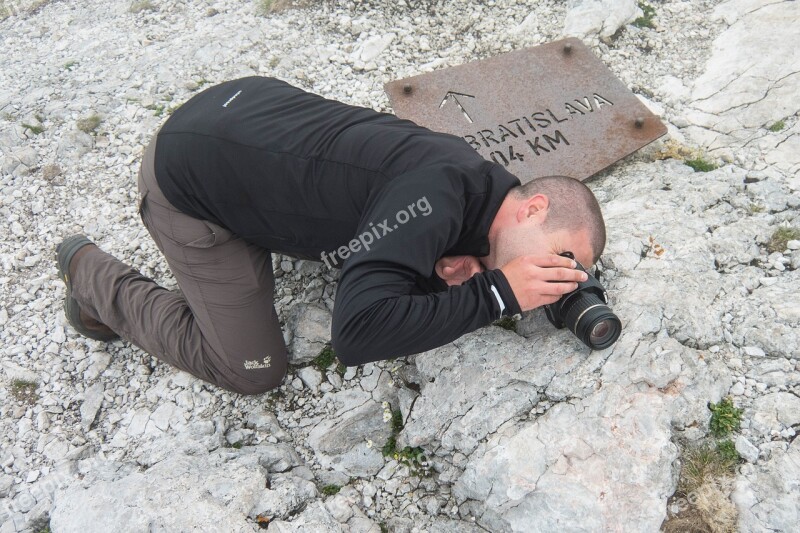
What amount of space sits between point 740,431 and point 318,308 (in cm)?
217

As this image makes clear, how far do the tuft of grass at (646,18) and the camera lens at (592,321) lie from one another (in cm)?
327

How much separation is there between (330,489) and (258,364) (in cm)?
73

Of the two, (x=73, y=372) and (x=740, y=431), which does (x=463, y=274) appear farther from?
(x=73, y=372)

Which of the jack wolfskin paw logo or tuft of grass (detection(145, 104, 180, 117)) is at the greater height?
tuft of grass (detection(145, 104, 180, 117))

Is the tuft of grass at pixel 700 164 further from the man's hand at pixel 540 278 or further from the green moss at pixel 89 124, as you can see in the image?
the green moss at pixel 89 124

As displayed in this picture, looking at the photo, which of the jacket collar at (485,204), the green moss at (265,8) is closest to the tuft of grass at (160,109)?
the green moss at (265,8)

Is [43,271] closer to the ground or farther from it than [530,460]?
closer to the ground

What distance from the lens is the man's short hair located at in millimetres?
2713

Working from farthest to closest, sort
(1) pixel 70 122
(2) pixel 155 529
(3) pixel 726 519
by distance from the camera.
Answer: (1) pixel 70 122, (2) pixel 155 529, (3) pixel 726 519

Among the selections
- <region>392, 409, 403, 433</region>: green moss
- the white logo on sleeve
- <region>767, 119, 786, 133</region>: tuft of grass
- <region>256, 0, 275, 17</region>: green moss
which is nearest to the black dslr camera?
<region>392, 409, 403, 433</region>: green moss

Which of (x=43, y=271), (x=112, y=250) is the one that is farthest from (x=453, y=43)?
(x=43, y=271)

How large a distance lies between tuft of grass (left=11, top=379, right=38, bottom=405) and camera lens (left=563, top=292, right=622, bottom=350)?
2.83m

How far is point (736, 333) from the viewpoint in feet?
9.23

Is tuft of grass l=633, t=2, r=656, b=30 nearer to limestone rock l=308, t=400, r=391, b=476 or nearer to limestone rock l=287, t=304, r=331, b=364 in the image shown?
limestone rock l=287, t=304, r=331, b=364
